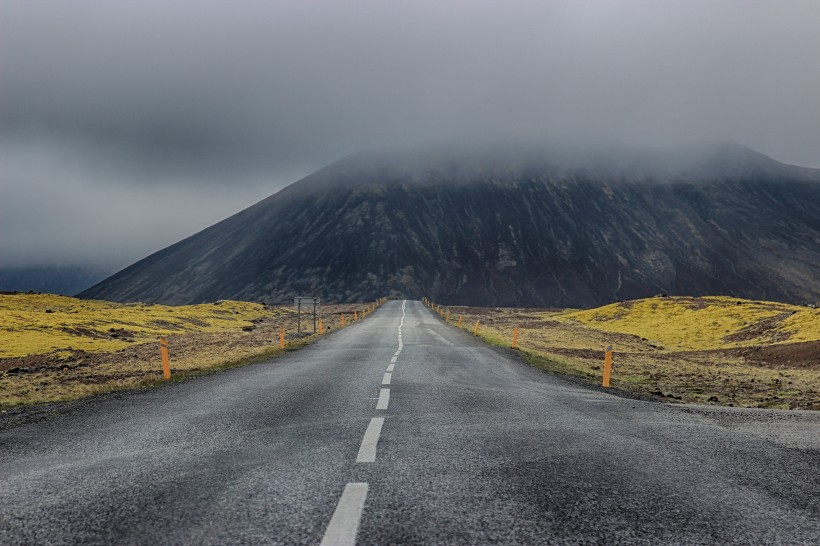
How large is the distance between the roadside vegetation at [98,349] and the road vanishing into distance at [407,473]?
656 centimetres

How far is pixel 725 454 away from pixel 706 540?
322 cm

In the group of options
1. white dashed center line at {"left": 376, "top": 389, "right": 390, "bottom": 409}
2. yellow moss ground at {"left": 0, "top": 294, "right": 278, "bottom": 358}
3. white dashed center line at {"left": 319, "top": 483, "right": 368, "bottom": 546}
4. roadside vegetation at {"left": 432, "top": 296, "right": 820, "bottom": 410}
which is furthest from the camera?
yellow moss ground at {"left": 0, "top": 294, "right": 278, "bottom": 358}

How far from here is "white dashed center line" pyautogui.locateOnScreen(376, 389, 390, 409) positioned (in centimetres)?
952

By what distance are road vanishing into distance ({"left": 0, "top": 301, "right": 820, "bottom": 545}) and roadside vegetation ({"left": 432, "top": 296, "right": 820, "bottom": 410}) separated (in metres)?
6.61

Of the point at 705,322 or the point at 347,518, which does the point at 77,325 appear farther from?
the point at 705,322

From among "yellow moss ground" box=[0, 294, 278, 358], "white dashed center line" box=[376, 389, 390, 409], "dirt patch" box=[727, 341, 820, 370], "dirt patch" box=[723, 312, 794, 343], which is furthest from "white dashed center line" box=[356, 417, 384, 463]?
"dirt patch" box=[723, 312, 794, 343]

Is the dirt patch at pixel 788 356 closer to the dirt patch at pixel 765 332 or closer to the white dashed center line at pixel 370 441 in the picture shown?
the dirt patch at pixel 765 332

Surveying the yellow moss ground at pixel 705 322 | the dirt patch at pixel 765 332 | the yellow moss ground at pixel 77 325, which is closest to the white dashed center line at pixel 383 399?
the yellow moss ground at pixel 77 325

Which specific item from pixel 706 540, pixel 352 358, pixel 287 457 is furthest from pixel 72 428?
pixel 352 358

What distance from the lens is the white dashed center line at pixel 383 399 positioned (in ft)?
31.2

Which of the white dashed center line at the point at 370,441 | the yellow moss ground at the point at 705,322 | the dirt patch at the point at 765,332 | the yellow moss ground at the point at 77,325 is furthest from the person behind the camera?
the yellow moss ground at the point at 705,322

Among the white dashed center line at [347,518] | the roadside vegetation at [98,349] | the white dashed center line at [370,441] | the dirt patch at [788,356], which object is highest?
the white dashed center line at [347,518]

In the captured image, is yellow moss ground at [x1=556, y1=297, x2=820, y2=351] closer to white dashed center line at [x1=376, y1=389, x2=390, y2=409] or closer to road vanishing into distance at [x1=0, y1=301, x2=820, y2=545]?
road vanishing into distance at [x1=0, y1=301, x2=820, y2=545]

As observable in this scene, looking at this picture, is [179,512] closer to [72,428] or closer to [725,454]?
[72,428]
